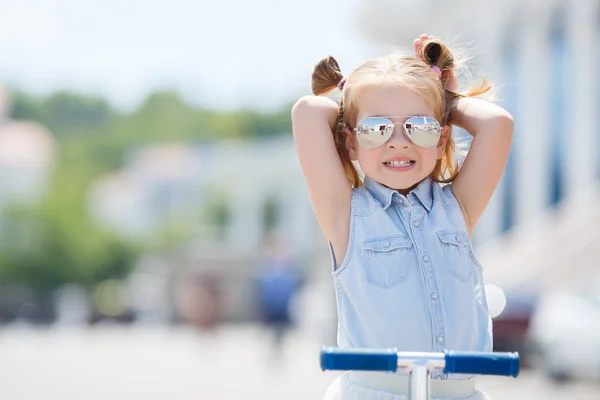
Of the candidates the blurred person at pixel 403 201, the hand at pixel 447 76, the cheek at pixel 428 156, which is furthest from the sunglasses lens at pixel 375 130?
the hand at pixel 447 76

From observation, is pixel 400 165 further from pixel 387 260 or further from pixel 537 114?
pixel 537 114

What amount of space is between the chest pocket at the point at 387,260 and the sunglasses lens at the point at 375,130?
0.25 meters

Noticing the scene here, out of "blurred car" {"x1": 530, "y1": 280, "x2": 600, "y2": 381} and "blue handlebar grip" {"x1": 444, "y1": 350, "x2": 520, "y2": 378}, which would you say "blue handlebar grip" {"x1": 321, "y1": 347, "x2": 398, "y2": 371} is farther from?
"blurred car" {"x1": 530, "y1": 280, "x2": 600, "y2": 381}

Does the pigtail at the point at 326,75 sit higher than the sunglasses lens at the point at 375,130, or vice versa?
the pigtail at the point at 326,75

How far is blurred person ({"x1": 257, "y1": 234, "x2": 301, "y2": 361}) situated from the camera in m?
14.1

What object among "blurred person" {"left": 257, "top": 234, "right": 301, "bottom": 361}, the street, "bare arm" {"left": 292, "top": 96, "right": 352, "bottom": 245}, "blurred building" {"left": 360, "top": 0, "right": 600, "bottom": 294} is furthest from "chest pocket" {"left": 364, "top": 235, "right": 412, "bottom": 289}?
"blurred building" {"left": 360, "top": 0, "right": 600, "bottom": 294}

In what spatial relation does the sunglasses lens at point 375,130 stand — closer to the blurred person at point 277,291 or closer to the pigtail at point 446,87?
the pigtail at point 446,87

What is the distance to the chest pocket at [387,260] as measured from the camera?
284 centimetres

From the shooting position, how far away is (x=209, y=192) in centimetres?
6275

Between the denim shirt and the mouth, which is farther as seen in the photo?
the mouth

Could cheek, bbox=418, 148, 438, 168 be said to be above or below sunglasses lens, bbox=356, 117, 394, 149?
below

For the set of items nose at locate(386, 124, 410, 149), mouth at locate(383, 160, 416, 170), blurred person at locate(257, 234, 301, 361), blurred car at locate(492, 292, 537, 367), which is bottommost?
blurred car at locate(492, 292, 537, 367)

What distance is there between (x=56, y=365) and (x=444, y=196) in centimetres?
1361

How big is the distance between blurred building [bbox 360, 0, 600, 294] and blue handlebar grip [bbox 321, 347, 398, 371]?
63.2ft
